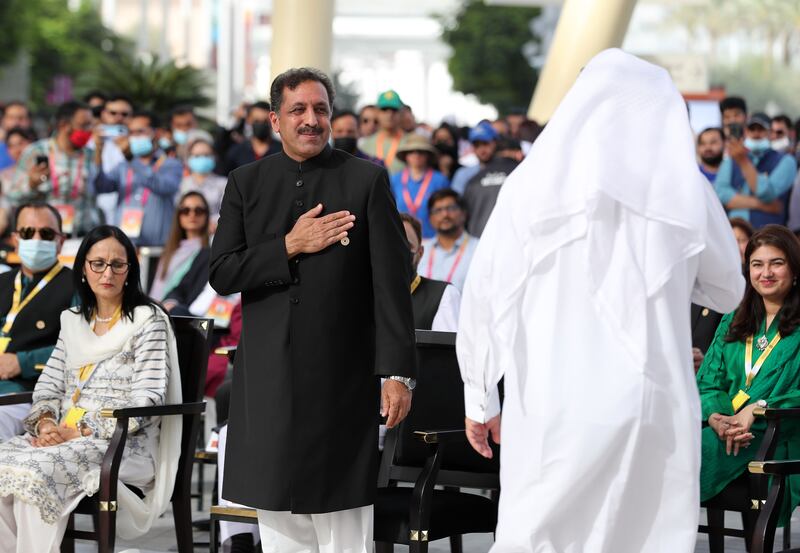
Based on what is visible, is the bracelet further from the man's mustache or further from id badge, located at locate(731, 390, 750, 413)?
id badge, located at locate(731, 390, 750, 413)

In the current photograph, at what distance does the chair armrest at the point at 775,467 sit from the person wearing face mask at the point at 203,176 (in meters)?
7.65

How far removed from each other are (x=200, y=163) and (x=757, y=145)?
4.73m

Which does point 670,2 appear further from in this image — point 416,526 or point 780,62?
point 780,62

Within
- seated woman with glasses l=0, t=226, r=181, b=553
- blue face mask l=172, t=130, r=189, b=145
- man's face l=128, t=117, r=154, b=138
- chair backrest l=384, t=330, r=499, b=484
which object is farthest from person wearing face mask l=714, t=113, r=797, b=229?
seated woman with glasses l=0, t=226, r=181, b=553

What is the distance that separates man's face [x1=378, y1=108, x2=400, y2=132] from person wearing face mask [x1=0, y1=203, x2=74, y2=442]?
17.1 ft

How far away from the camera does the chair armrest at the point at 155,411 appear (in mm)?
6719

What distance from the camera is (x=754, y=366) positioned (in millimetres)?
6895

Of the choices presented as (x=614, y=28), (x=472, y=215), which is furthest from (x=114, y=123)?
(x=614, y=28)

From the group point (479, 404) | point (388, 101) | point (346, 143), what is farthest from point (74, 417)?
point (388, 101)

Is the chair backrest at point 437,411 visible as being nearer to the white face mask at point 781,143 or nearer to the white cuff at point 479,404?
the white cuff at point 479,404

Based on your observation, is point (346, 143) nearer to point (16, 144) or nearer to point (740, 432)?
point (740, 432)

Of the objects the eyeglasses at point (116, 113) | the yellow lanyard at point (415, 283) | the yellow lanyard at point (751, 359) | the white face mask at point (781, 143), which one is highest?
the eyeglasses at point (116, 113)

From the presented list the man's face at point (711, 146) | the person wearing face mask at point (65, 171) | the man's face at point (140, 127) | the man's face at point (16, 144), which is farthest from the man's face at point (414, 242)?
the man's face at point (16, 144)

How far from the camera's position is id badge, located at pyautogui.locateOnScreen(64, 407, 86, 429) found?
23.4 ft
